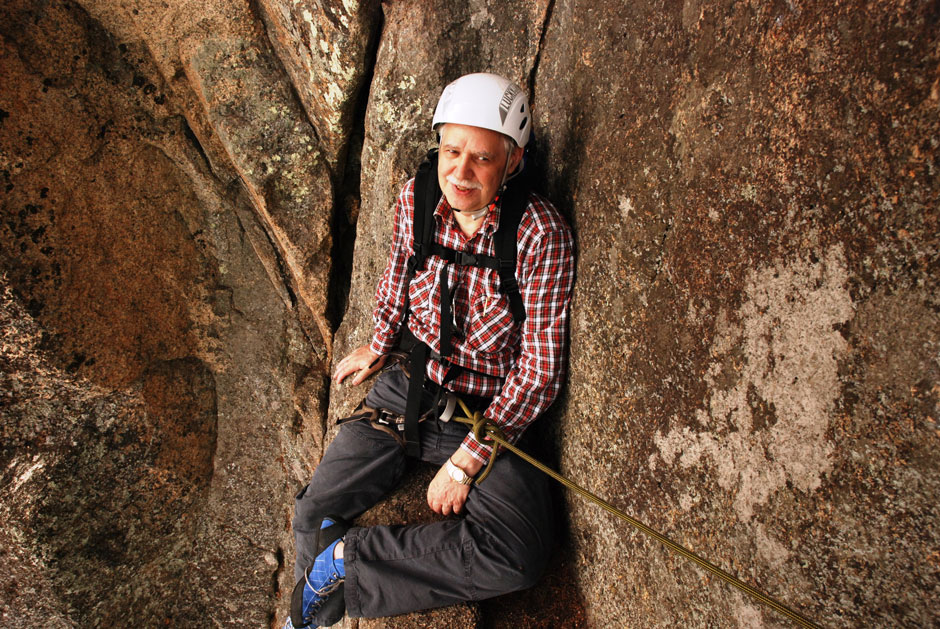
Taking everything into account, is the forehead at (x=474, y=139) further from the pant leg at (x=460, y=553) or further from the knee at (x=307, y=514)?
the knee at (x=307, y=514)

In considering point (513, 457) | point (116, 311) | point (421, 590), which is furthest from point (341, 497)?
point (116, 311)

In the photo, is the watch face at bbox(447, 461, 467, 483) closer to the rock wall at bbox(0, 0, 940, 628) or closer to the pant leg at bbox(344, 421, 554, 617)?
the pant leg at bbox(344, 421, 554, 617)

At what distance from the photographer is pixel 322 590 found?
10.7 feet

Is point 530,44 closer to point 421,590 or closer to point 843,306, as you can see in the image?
point 843,306

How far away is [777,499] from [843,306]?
0.70 meters

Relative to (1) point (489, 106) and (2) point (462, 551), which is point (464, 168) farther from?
(2) point (462, 551)

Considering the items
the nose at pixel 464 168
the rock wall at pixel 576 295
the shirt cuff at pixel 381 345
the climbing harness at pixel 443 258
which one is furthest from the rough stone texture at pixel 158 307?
the nose at pixel 464 168

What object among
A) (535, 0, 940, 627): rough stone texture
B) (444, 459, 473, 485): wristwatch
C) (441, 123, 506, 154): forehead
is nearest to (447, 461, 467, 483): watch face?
(444, 459, 473, 485): wristwatch

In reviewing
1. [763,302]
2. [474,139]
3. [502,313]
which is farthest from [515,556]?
[474,139]

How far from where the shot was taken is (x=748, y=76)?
194 cm

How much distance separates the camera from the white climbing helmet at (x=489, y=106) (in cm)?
285

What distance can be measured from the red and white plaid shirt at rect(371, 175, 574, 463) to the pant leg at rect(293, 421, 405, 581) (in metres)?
0.60

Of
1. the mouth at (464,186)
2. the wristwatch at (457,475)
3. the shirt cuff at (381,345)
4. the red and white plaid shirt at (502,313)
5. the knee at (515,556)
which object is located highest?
the mouth at (464,186)

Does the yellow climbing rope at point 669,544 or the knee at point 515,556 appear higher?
the yellow climbing rope at point 669,544
